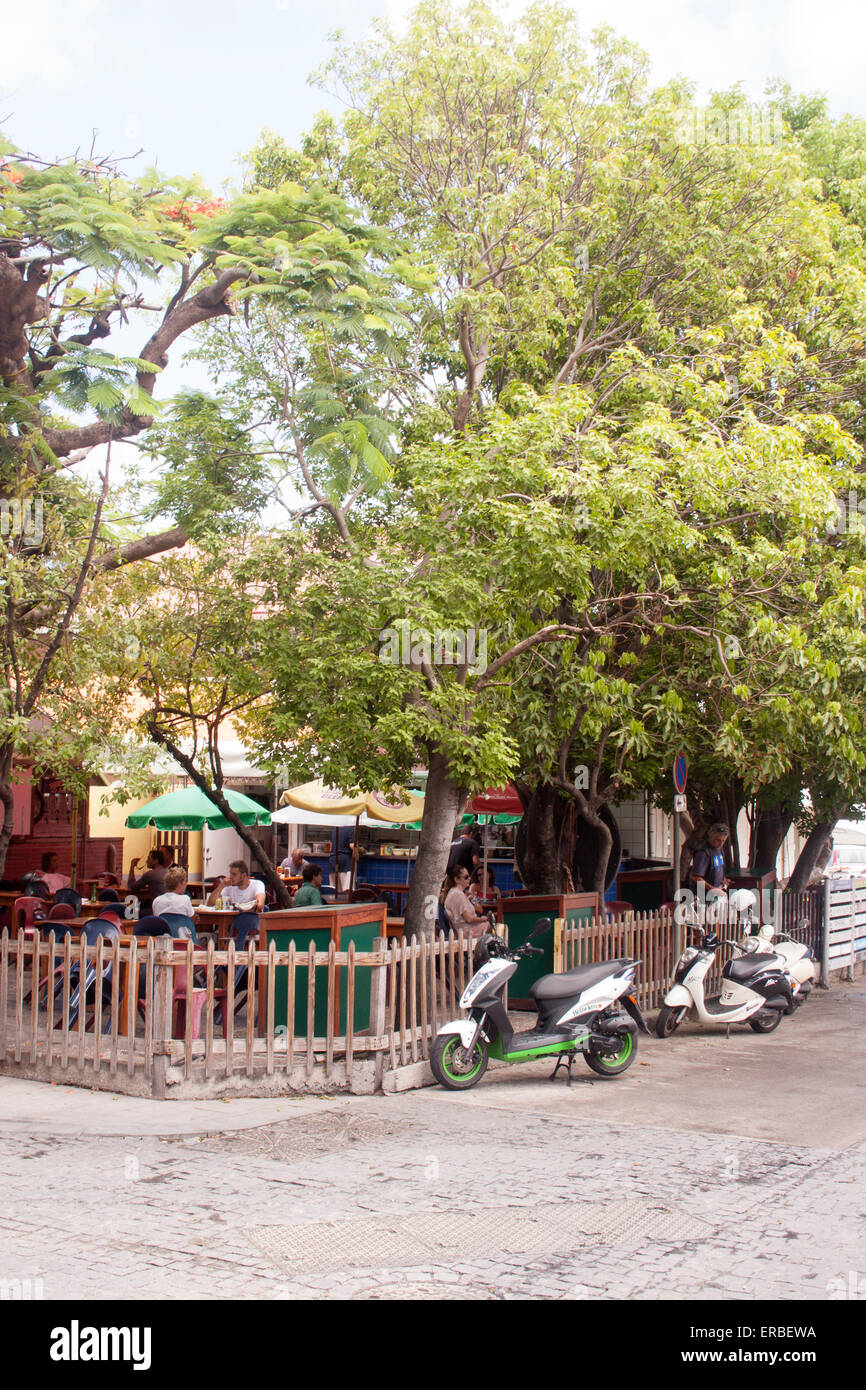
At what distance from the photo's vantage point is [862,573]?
439 inches

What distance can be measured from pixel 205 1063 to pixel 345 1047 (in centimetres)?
106

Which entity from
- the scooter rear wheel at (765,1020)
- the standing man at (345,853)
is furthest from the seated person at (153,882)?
the scooter rear wheel at (765,1020)

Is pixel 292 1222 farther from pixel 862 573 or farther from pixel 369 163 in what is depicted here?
pixel 369 163

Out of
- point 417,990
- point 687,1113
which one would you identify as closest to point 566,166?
point 417,990

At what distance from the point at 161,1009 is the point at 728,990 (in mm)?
6014

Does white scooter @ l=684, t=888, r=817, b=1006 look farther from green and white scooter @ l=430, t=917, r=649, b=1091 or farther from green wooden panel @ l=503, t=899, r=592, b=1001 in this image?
green and white scooter @ l=430, t=917, r=649, b=1091

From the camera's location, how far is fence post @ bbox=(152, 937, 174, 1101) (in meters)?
8.57
